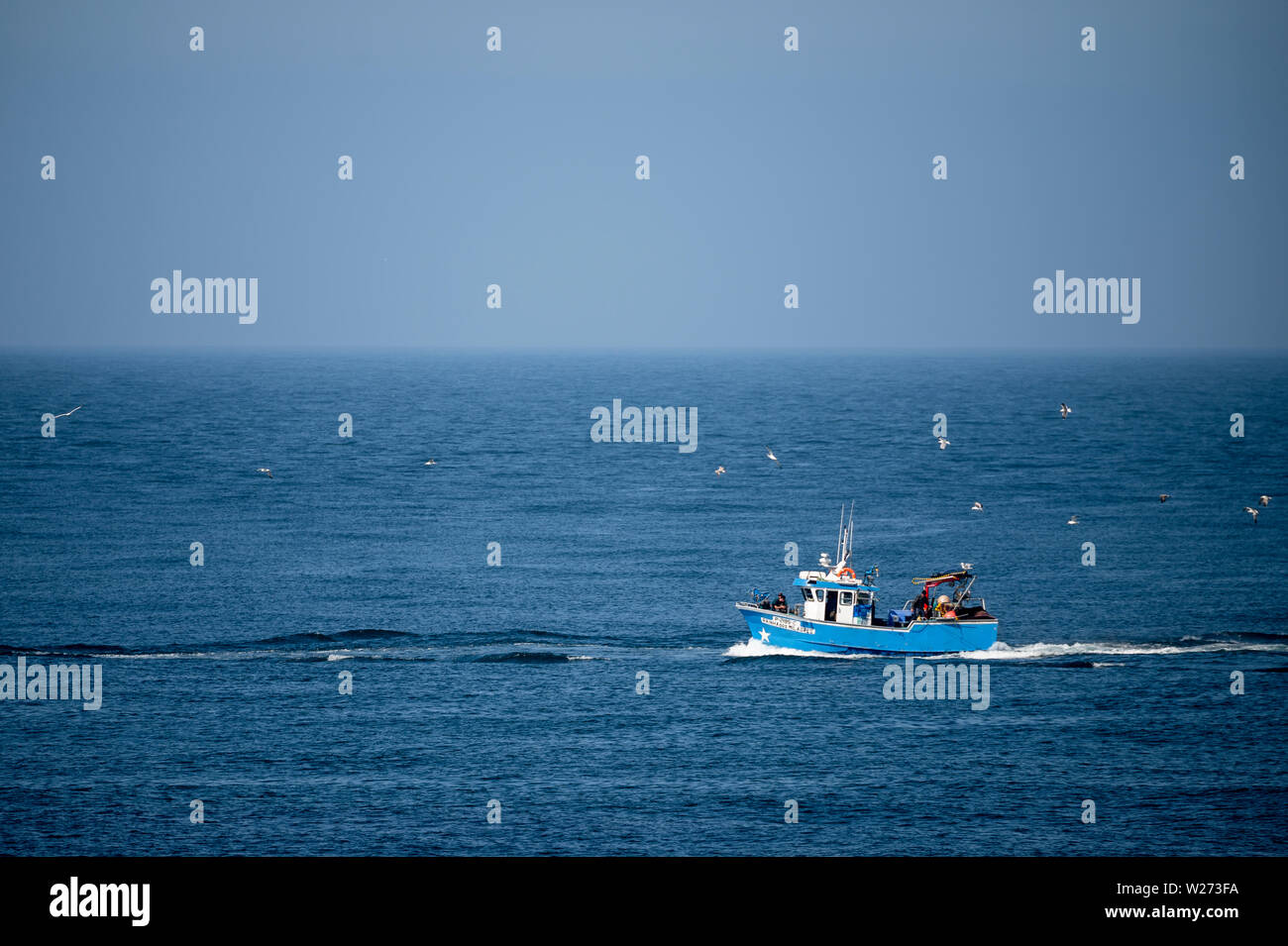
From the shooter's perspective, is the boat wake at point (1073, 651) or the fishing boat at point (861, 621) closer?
the fishing boat at point (861, 621)

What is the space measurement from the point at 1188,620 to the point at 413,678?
187 ft

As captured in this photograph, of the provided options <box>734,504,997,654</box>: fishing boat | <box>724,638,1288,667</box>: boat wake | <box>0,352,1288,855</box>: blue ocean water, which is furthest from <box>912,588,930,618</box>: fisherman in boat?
<box>0,352,1288,855</box>: blue ocean water

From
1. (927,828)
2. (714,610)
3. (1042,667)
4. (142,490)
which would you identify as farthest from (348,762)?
(142,490)

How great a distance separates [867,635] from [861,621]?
99cm

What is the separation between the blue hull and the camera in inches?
3420

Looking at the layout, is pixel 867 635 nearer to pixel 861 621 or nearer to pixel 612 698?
pixel 861 621

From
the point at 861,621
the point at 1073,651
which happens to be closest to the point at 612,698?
the point at 861,621

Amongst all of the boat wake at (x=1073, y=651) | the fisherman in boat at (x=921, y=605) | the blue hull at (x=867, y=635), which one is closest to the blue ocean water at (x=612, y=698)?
the boat wake at (x=1073, y=651)

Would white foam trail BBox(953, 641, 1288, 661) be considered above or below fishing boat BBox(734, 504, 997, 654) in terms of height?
below

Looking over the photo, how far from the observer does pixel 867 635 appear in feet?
291

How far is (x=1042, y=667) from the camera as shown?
289 ft

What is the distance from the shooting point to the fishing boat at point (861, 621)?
86.9 meters

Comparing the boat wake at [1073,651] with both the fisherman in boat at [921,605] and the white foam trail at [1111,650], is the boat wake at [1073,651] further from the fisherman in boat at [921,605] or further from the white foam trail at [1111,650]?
the fisherman in boat at [921,605]

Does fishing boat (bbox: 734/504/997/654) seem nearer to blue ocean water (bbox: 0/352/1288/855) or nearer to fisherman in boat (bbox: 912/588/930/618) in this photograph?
fisherman in boat (bbox: 912/588/930/618)
